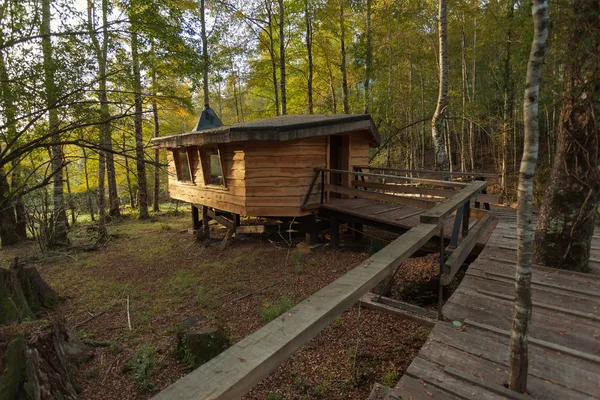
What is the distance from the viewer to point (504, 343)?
2.29 m

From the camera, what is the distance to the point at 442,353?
219 cm

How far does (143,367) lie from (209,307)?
177cm

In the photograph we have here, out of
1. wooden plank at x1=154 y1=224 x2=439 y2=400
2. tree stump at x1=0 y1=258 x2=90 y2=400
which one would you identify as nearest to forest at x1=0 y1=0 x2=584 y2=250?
tree stump at x1=0 y1=258 x2=90 y2=400

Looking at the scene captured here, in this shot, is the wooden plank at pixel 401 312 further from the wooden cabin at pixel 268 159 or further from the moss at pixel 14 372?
the moss at pixel 14 372

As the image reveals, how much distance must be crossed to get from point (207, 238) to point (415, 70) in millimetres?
17264

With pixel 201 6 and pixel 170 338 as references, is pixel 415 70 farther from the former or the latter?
pixel 170 338

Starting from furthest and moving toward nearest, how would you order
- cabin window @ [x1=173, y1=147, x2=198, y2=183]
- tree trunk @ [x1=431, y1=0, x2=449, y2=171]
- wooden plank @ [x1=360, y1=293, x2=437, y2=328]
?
1. cabin window @ [x1=173, y1=147, x2=198, y2=183]
2. tree trunk @ [x1=431, y1=0, x2=449, y2=171]
3. wooden plank @ [x1=360, y1=293, x2=437, y2=328]

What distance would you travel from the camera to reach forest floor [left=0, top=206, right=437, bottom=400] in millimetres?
3551

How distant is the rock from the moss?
1.65m

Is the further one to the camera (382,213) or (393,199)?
(382,213)

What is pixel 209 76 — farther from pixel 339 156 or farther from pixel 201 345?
pixel 201 345

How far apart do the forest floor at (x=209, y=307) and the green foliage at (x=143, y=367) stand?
1 centimetres

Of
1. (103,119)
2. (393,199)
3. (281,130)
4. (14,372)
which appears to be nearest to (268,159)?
(281,130)

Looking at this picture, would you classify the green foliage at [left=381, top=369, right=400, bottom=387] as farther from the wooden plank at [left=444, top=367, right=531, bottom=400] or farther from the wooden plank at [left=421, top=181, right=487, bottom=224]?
the wooden plank at [left=421, top=181, right=487, bottom=224]
